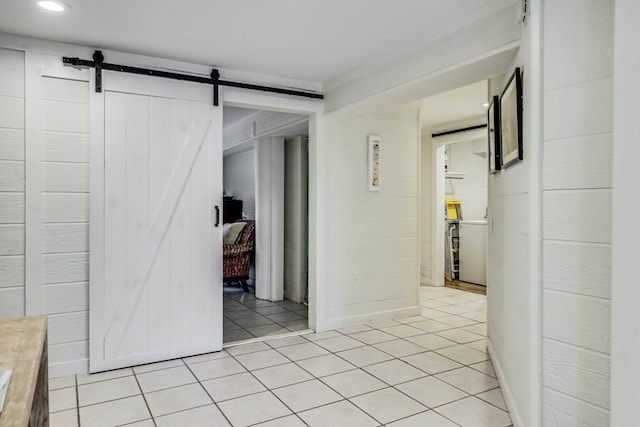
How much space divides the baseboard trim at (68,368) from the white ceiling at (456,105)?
391 centimetres

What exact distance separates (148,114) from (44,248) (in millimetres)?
1217

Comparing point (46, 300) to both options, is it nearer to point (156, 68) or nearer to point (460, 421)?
point (156, 68)

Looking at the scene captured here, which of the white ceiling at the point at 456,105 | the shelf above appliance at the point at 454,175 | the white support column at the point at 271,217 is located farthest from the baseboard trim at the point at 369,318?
the shelf above appliance at the point at 454,175

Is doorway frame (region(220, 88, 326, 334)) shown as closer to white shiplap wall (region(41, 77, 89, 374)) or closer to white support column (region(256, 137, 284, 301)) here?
white support column (region(256, 137, 284, 301))

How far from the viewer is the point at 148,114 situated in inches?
125

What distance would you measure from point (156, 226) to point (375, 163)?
2.25m

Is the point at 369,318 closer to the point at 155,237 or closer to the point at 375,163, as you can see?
the point at 375,163

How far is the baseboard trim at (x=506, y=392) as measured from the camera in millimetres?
2213

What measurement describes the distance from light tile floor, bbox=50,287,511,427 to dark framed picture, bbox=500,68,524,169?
1.50 metres

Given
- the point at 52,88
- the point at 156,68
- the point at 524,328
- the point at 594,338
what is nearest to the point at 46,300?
the point at 52,88

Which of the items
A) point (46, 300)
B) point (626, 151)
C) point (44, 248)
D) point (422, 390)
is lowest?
point (422, 390)

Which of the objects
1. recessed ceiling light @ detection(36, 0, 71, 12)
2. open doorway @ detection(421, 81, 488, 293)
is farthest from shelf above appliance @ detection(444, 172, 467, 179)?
recessed ceiling light @ detection(36, 0, 71, 12)

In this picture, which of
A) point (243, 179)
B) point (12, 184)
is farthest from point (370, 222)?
point (243, 179)

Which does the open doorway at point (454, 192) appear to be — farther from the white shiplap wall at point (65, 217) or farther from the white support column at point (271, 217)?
the white shiplap wall at point (65, 217)
